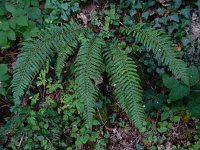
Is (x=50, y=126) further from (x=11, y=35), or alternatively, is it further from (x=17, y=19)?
(x=17, y=19)

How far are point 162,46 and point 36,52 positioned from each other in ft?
4.81

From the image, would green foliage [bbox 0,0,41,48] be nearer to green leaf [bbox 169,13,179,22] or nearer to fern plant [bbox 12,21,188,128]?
fern plant [bbox 12,21,188,128]

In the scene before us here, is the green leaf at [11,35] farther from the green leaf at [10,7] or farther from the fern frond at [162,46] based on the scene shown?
the fern frond at [162,46]

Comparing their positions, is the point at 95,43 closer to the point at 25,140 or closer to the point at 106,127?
the point at 106,127

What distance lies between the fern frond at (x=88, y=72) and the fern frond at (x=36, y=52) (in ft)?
0.94

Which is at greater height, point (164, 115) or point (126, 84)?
point (126, 84)

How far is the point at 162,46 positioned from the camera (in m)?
3.63

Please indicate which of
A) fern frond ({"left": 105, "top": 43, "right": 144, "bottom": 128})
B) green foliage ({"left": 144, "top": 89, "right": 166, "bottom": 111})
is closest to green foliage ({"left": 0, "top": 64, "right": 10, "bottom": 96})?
fern frond ({"left": 105, "top": 43, "right": 144, "bottom": 128})

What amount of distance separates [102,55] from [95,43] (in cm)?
19

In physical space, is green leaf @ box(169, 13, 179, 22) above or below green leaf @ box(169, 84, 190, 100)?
above

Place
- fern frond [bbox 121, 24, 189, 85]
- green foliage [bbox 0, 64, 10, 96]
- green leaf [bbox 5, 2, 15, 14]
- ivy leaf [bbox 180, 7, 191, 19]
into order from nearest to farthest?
fern frond [bbox 121, 24, 189, 85] < ivy leaf [bbox 180, 7, 191, 19] < green foliage [bbox 0, 64, 10, 96] < green leaf [bbox 5, 2, 15, 14]

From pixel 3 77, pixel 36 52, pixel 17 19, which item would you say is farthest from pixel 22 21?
pixel 3 77

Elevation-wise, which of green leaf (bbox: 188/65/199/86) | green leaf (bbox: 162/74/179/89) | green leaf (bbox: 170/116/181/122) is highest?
green leaf (bbox: 188/65/199/86)

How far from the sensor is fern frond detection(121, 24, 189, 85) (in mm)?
3486
